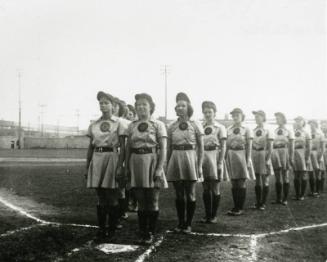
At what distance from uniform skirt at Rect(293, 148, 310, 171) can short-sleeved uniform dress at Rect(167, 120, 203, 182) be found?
16.9 feet

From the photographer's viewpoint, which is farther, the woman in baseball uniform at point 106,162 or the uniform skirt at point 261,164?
the uniform skirt at point 261,164

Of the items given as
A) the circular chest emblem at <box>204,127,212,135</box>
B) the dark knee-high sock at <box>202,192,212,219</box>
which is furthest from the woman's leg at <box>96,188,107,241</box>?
the circular chest emblem at <box>204,127,212,135</box>

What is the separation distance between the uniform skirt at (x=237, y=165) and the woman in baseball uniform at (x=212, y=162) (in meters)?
0.81

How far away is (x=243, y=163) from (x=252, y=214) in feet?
3.23

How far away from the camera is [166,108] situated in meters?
54.4

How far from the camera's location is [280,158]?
31.4 feet

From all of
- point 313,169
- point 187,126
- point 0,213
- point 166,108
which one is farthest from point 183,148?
point 166,108

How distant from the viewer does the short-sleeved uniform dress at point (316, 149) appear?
11477 mm

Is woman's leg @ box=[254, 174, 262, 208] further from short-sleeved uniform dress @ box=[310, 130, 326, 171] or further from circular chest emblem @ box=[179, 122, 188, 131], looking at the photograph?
short-sleeved uniform dress @ box=[310, 130, 326, 171]

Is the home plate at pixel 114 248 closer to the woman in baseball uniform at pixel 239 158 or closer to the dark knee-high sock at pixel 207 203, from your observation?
the dark knee-high sock at pixel 207 203

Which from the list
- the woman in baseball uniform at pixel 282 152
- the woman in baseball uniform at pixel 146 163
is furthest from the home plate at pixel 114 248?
the woman in baseball uniform at pixel 282 152

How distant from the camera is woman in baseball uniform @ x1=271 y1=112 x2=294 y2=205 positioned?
9523 mm

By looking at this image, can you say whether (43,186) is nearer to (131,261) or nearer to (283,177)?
(283,177)

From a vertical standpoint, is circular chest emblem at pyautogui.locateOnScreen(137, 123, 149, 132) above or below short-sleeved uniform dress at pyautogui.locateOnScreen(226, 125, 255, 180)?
above
